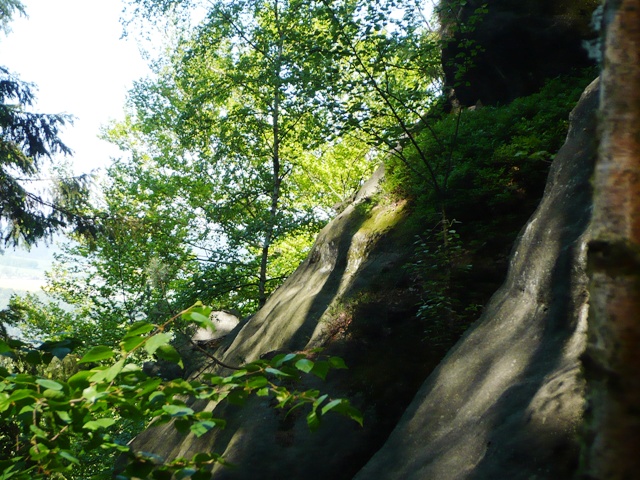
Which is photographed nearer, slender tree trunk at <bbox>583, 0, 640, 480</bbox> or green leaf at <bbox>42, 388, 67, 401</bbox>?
slender tree trunk at <bbox>583, 0, 640, 480</bbox>

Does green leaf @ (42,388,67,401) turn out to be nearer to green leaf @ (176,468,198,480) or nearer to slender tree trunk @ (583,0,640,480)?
Answer: green leaf @ (176,468,198,480)

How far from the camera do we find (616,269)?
1.14 metres

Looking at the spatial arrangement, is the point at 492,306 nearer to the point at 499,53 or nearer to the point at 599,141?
the point at 599,141

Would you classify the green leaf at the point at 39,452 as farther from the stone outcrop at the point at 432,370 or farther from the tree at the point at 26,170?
the tree at the point at 26,170

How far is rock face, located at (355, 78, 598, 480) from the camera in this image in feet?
12.5

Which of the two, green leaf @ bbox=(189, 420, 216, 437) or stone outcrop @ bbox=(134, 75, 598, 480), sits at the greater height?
green leaf @ bbox=(189, 420, 216, 437)

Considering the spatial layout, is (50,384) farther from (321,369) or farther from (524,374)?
(524,374)

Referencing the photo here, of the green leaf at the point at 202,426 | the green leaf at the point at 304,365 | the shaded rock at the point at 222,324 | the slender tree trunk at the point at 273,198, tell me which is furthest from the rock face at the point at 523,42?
the shaded rock at the point at 222,324

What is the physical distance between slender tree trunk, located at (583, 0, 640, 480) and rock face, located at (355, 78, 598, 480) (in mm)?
2768

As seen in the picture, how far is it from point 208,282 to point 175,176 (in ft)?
24.6

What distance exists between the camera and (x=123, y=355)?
1.97 meters

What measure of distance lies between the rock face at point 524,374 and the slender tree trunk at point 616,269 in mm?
2768

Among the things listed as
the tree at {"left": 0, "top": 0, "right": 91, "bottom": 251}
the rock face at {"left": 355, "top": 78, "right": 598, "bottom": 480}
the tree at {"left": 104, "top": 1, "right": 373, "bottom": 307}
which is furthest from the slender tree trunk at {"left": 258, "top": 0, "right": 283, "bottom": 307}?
the rock face at {"left": 355, "top": 78, "right": 598, "bottom": 480}

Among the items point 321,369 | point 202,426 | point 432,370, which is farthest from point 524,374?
point 202,426
